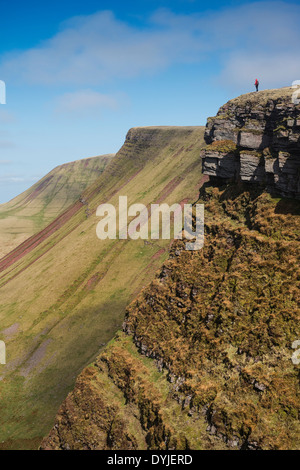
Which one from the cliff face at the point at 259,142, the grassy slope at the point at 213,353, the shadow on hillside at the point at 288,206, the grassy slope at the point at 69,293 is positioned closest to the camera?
the grassy slope at the point at 213,353

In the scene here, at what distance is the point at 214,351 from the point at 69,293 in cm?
6237

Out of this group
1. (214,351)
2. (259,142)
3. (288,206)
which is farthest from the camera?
(259,142)

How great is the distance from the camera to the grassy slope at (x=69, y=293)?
180 ft

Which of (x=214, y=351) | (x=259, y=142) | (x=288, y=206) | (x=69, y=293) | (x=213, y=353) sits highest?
(x=259, y=142)

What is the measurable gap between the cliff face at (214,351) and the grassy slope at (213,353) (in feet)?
0.32

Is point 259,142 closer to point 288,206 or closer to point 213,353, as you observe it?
point 288,206

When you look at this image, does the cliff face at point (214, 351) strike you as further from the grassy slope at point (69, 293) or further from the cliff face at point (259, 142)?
the grassy slope at point (69, 293)

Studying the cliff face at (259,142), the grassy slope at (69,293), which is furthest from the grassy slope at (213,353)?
the grassy slope at (69,293)

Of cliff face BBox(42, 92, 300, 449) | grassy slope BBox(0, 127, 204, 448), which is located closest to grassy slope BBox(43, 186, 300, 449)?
cliff face BBox(42, 92, 300, 449)

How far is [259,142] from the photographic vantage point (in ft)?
130

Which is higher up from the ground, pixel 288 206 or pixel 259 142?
pixel 259 142

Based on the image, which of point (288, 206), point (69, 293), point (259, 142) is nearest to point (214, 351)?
point (288, 206)

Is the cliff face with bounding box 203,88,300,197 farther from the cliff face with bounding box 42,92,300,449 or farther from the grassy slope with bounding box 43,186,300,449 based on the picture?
the grassy slope with bounding box 43,186,300,449
